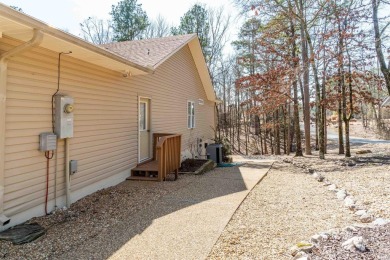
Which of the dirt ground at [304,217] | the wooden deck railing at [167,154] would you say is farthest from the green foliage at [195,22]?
the dirt ground at [304,217]

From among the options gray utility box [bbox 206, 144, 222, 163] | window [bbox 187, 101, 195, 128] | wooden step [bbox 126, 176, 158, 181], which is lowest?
wooden step [bbox 126, 176, 158, 181]

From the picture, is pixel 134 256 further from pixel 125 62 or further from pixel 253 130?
pixel 253 130

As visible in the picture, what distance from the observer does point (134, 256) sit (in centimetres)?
311

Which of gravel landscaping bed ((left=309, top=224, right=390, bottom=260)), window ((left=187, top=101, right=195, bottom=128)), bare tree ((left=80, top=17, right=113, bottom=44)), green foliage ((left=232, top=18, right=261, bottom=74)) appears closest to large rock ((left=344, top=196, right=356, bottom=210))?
gravel landscaping bed ((left=309, top=224, right=390, bottom=260))

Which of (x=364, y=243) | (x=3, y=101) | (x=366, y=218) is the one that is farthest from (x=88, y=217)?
(x=366, y=218)

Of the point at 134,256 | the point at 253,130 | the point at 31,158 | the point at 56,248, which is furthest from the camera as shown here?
the point at 253,130

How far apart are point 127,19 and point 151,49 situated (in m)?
13.3

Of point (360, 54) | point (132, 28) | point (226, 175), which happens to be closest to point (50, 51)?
point (226, 175)

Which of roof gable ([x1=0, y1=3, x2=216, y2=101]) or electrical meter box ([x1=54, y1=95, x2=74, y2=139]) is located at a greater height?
roof gable ([x1=0, y1=3, x2=216, y2=101])

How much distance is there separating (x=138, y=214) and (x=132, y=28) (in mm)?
19112

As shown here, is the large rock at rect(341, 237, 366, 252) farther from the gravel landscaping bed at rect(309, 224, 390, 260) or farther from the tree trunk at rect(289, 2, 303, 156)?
the tree trunk at rect(289, 2, 303, 156)

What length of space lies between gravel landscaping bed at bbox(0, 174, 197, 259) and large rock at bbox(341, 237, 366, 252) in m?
2.64

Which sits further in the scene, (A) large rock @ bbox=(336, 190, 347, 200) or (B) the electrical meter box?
(A) large rock @ bbox=(336, 190, 347, 200)

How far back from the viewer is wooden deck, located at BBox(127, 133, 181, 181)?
6.63 meters
